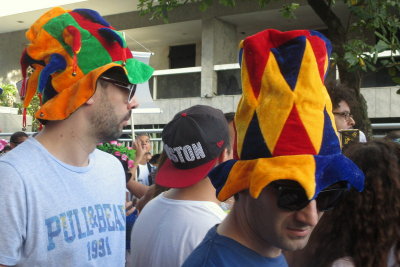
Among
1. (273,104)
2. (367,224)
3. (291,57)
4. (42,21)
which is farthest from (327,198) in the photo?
(42,21)

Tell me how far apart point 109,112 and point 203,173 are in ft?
1.91

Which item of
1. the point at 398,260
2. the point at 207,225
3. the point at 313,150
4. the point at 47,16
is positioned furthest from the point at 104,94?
the point at 398,260

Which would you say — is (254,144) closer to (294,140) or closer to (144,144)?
(294,140)

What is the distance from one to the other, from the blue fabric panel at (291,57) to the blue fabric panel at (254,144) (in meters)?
0.17

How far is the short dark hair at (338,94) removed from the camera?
13.3ft

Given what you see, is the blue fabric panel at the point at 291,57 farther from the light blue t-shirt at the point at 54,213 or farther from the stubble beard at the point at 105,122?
the light blue t-shirt at the point at 54,213

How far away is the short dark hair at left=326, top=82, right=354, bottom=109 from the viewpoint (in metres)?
4.05

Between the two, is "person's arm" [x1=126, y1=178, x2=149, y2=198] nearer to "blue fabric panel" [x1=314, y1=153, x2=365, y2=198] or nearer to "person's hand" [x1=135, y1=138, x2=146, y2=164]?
"person's hand" [x1=135, y1=138, x2=146, y2=164]

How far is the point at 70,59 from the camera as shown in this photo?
235 centimetres

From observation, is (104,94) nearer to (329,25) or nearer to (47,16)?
(47,16)

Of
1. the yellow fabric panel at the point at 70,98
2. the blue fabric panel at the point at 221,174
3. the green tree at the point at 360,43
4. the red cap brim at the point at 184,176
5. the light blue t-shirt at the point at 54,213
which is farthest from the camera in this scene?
the green tree at the point at 360,43

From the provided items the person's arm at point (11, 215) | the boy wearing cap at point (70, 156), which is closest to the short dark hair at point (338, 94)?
the boy wearing cap at point (70, 156)

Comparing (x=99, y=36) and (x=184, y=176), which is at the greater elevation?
(x=99, y=36)

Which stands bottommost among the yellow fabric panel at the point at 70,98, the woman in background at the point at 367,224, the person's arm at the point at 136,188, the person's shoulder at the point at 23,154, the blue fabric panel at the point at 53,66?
the person's arm at the point at 136,188
